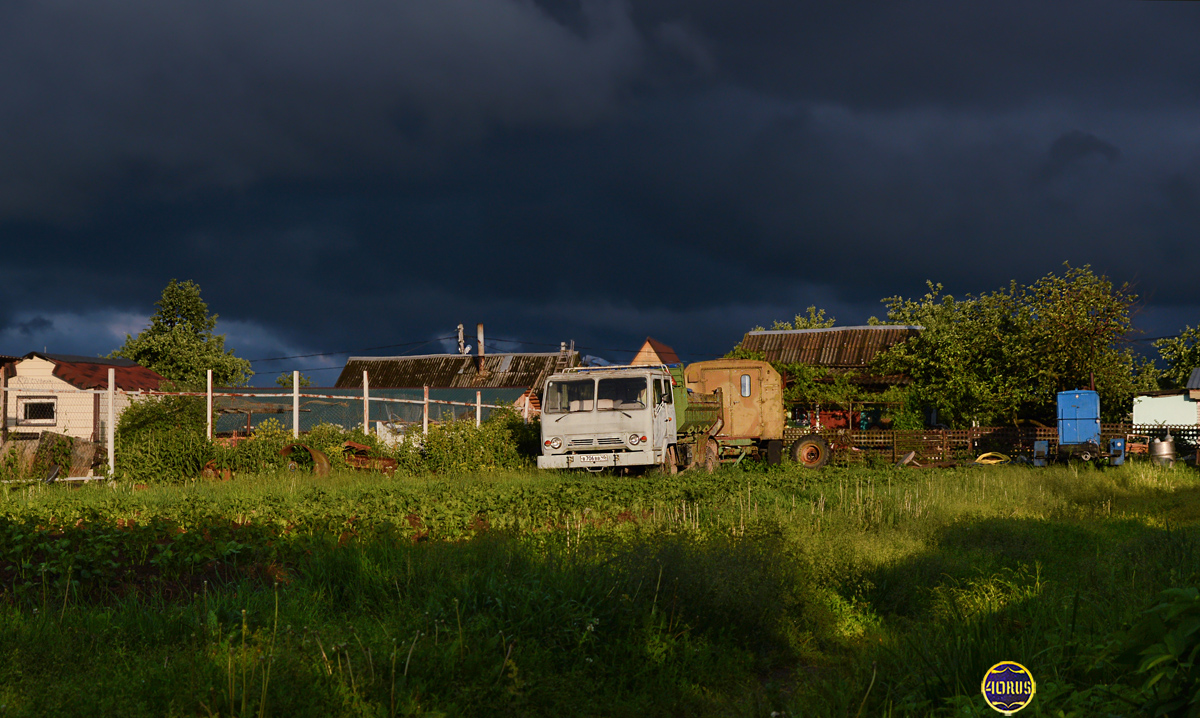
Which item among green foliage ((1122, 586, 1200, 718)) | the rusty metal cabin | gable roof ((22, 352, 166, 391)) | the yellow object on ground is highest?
the rusty metal cabin

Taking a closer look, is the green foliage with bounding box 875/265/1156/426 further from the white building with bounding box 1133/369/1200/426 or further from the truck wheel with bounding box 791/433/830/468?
the truck wheel with bounding box 791/433/830/468

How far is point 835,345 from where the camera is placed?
1459 inches

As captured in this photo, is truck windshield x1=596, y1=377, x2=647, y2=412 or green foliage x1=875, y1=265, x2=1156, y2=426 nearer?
truck windshield x1=596, y1=377, x2=647, y2=412

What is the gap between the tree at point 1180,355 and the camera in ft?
132

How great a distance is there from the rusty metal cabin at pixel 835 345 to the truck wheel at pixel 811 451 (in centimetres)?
1251

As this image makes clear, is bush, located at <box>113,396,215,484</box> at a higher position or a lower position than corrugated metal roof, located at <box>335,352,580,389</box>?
lower

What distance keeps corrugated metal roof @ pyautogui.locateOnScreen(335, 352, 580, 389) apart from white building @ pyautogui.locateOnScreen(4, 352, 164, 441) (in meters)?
16.7

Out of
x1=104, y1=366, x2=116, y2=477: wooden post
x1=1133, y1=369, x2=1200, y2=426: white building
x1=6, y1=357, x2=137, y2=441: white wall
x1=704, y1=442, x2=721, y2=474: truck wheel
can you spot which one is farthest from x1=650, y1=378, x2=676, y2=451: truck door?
x1=1133, y1=369, x2=1200, y2=426: white building

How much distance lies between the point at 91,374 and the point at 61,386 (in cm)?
97

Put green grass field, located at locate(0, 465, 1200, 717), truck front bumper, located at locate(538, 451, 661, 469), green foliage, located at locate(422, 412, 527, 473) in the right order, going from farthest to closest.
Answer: green foliage, located at locate(422, 412, 527, 473), truck front bumper, located at locate(538, 451, 661, 469), green grass field, located at locate(0, 465, 1200, 717)

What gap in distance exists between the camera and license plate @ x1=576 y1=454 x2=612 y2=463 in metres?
16.0

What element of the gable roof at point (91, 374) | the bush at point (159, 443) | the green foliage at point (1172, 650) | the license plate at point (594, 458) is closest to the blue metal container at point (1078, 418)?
the license plate at point (594, 458)

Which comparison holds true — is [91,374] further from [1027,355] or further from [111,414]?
[1027,355]

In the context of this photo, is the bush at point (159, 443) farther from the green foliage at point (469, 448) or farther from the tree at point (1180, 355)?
Answer: the tree at point (1180, 355)
